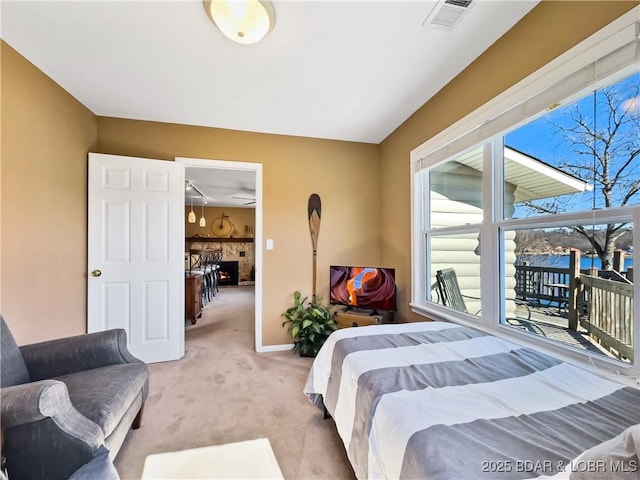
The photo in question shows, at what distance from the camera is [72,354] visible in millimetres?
1542

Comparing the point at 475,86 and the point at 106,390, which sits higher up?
the point at 475,86

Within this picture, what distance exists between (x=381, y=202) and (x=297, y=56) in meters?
1.99

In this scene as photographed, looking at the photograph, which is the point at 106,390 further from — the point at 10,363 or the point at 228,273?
the point at 228,273

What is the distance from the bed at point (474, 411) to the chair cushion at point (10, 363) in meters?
1.58

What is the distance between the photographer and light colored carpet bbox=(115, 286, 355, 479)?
4.94 ft

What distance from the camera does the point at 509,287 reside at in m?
1.80


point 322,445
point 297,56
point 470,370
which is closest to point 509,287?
point 470,370

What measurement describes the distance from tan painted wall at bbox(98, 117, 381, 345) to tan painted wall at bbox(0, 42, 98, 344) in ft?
1.86

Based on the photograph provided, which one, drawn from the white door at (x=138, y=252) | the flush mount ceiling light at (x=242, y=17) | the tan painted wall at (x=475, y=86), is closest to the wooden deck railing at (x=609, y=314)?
the tan painted wall at (x=475, y=86)

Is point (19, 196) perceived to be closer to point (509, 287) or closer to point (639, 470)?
point (639, 470)

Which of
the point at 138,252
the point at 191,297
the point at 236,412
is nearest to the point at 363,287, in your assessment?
the point at 236,412

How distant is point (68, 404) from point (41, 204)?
166 cm

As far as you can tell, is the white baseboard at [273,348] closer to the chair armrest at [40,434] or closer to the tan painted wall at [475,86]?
the tan painted wall at [475,86]

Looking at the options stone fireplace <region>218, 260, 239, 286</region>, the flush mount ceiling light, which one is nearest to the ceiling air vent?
the flush mount ceiling light
